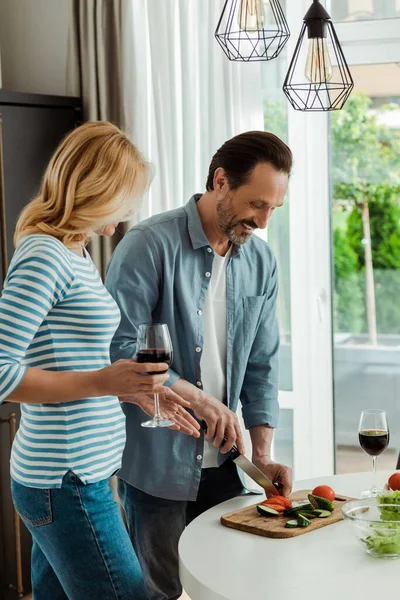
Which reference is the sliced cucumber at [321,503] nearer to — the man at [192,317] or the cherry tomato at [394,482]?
the cherry tomato at [394,482]

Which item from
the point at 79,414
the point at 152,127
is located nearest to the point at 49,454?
the point at 79,414

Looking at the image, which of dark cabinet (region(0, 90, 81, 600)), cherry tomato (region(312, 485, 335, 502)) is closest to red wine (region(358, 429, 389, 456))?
cherry tomato (region(312, 485, 335, 502))

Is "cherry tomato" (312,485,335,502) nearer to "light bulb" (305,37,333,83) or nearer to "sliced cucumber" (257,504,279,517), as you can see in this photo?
"sliced cucumber" (257,504,279,517)

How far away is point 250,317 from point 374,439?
1.95 feet

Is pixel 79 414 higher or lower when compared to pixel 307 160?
lower

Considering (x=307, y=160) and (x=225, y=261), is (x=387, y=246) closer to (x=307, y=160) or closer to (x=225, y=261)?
(x=307, y=160)

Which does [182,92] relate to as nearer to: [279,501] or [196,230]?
[196,230]

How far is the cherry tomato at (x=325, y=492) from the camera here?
6.59 ft

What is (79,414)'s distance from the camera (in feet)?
6.07

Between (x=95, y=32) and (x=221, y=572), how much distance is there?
103 inches

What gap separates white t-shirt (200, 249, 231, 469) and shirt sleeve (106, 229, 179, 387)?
12cm

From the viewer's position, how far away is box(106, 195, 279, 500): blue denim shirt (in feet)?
7.62

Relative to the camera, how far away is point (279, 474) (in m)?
2.17

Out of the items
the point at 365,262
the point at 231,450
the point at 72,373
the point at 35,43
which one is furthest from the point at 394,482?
the point at 35,43
